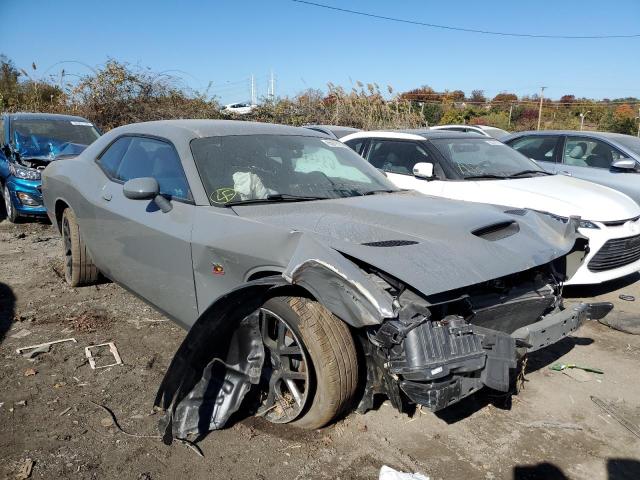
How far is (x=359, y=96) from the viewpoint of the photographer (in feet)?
54.2

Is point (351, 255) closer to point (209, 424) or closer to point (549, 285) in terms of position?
point (209, 424)

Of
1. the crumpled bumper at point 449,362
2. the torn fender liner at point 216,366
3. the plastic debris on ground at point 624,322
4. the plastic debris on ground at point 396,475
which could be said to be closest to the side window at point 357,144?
the plastic debris on ground at point 624,322

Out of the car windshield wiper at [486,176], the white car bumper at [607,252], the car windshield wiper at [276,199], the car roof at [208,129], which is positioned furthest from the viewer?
the car windshield wiper at [486,176]

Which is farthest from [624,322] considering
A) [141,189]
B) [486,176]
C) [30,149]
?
[30,149]

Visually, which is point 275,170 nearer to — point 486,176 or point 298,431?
point 298,431

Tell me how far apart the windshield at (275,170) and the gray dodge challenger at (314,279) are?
1 cm

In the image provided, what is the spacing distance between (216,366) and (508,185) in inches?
154

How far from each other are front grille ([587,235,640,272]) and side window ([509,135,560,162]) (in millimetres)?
2861

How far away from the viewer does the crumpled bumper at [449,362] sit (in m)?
2.21

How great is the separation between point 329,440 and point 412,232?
1.17 m

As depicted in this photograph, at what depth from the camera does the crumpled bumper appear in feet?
7.25

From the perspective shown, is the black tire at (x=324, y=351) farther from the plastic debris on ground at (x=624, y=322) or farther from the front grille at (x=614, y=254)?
the front grille at (x=614, y=254)

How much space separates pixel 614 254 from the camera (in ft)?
16.4

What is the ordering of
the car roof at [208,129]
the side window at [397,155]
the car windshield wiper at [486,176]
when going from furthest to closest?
the side window at [397,155] < the car windshield wiper at [486,176] < the car roof at [208,129]
